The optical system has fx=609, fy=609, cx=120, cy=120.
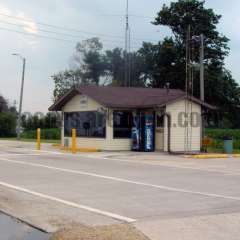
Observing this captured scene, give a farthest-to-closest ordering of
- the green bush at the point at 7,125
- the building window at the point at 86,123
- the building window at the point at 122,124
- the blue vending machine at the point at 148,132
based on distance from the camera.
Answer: the green bush at the point at 7,125, the building window at the point at 86,123, the building window at the point at 122,124, the blue vending machine at the point at 148,132

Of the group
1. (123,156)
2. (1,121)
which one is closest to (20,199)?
(123,156)

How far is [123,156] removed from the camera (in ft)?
96.9

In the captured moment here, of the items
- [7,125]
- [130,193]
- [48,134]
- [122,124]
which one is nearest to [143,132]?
[122,124]

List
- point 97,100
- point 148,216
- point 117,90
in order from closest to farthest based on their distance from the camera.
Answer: point 148,216
point 97,100
point 117,90

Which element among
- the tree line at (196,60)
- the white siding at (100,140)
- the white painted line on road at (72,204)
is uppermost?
the tree line at (196,60)

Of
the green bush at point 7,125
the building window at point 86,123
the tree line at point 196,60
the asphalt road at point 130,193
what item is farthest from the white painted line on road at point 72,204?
the green bush at point 7,125

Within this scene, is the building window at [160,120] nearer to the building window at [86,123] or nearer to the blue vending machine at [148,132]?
the blue vending machine at [148,132]

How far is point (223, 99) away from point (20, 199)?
50.1 m

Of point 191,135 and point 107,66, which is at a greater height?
point 107,66

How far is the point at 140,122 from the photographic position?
1324 inches

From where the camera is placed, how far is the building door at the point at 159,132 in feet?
109

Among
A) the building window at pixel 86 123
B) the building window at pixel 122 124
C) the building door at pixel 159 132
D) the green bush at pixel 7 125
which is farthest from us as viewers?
the green bush at pixel 7 125

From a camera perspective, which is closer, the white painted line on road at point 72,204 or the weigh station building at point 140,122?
the white painted line on road at point 72,204

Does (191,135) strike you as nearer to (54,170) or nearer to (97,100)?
(97,100)
